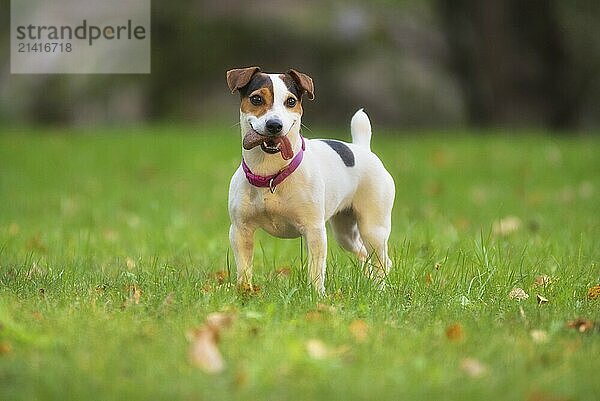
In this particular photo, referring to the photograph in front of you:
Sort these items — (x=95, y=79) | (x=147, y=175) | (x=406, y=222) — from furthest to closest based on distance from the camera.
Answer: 1. (x=95, y=79)
2. (x=147, y=175)
3. (x=406, y=222)

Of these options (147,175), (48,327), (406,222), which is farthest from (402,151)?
(48,327)

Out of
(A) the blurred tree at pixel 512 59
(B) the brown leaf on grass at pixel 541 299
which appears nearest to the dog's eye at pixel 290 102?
(B) the brown leaf on grass at pixel 541 299

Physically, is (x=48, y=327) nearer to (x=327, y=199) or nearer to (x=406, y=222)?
(x=327, y=199)

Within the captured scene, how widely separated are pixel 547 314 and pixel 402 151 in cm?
722

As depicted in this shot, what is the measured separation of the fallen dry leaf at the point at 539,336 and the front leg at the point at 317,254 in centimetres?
103

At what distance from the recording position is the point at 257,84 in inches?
178

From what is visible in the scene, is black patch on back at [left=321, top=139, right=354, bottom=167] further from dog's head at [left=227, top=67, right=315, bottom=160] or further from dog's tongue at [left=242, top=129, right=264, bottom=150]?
dog's tongue at [left=242, top=129, right=264, bottom=150]

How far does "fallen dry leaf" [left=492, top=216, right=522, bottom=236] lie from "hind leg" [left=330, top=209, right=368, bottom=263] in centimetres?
215

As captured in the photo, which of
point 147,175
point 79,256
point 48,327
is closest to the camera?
point 48,327

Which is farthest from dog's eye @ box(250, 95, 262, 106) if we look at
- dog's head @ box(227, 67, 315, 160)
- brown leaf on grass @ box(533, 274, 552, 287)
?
brown leaf on grass @ box(533, 274, 552, 287)

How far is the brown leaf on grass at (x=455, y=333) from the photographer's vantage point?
13.3 ft

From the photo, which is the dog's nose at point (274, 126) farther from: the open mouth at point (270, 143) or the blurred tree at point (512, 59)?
the blurred tree at point (512, 59)

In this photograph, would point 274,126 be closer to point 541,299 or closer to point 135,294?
point 135,294

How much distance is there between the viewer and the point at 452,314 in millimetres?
4496
